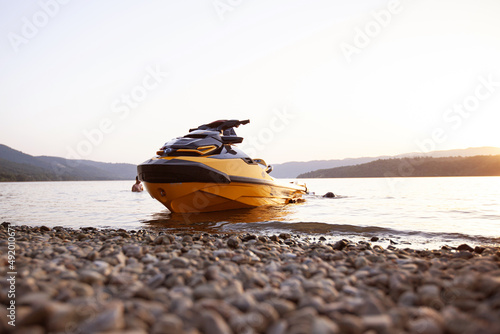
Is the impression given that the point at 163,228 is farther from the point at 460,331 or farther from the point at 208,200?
the point at 460,331

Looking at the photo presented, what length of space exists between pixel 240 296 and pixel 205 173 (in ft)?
25.2

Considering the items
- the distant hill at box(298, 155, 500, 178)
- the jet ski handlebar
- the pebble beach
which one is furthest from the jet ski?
the distant hill at box(298, 155, 500, 178)

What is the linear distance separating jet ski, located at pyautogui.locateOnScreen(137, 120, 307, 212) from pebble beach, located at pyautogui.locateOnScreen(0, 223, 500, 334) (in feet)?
18.7

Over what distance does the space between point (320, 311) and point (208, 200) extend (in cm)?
855

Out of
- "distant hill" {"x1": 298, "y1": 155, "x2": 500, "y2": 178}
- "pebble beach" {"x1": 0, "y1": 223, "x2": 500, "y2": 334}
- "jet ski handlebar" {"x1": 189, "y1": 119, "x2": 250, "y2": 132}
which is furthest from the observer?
"distant hill" {"x1": 298, "y1": 155, "x2": 500, "y2": 178}

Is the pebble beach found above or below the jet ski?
below

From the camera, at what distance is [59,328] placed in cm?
174

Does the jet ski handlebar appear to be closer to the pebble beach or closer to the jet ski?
the jet ski

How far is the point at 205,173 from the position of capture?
32.2 ft

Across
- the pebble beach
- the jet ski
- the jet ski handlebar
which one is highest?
the jet ski handlebar

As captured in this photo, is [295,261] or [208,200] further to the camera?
[208,200]

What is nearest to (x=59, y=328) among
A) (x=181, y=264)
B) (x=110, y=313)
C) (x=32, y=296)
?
(x=110, y=313)

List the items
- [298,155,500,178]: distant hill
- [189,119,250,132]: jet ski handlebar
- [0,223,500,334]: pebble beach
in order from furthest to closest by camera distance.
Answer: [298,155,500,178]: distant hill
[189,119,250,132]: jet ski handlebar
[0,223,500,334]: pebble beach

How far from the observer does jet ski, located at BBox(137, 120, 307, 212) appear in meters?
9.68
